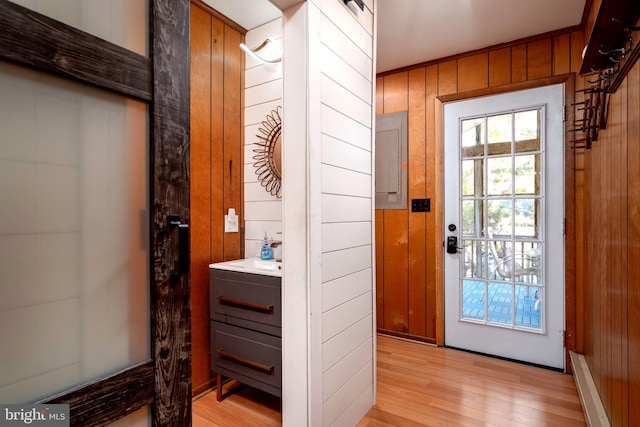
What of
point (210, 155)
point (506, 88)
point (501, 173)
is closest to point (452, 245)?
point (501, 173)

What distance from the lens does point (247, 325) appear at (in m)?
1.97

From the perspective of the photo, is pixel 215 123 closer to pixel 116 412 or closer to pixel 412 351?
pixel 116 412

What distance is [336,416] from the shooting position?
66.8 inches

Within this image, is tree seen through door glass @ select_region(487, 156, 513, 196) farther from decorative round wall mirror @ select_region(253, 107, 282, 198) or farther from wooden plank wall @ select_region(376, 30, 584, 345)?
decorative round wall mirror @ select_region(253, 107, 282, 198)

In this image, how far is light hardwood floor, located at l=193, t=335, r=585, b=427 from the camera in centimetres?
192

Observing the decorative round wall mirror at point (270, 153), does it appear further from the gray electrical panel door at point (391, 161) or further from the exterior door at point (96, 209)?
the exterior door at point (96, 209)

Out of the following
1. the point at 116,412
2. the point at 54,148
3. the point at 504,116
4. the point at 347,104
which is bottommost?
the point at 116,412

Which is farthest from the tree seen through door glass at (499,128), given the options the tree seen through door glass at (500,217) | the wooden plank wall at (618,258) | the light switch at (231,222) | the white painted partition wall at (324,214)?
the light switch at (231,222)

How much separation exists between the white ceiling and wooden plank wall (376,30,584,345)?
0.58 ft

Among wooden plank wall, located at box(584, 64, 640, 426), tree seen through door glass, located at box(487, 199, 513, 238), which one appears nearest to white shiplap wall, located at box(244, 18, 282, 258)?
tree seen through door glass, located at box(487, 199, 513, 238)

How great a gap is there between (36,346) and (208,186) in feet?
5.55

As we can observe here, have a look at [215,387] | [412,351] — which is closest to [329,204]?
[215,387]

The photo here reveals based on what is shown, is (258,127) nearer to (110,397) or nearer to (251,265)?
(251,265)

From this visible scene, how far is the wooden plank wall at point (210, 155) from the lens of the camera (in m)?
2.20
